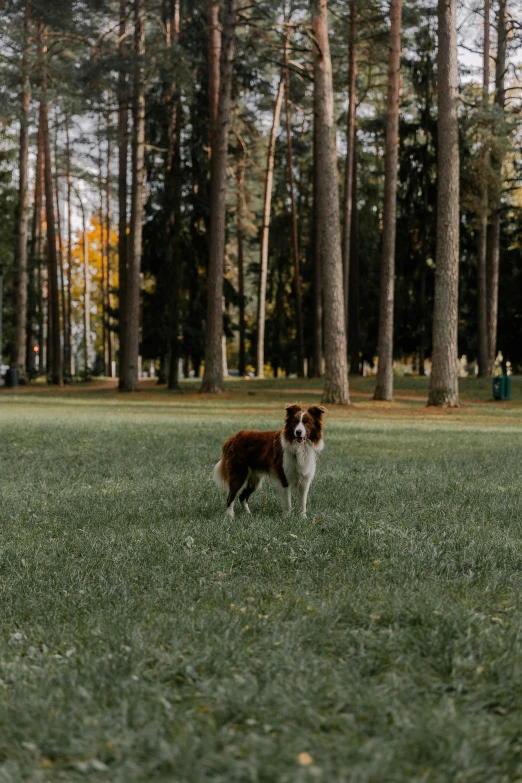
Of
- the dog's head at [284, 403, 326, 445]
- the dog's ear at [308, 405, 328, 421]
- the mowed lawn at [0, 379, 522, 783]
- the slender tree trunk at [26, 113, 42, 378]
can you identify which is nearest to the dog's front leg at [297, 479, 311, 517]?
the mowed lawn at [0, 379, 522, 783]

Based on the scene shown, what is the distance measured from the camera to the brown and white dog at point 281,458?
808cm

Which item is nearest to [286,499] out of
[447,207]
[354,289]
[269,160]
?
[447,207]

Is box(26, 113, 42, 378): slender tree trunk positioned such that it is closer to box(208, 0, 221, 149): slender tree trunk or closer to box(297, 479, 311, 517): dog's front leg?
box(208, 0, 221, 149): slender tree trunk

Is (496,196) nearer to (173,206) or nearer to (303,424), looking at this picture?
(173,206)

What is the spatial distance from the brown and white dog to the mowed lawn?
30cm

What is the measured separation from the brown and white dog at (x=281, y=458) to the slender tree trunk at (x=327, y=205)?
16.7m

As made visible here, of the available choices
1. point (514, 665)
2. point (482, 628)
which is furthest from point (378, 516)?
point (514, 665)

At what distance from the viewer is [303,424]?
800cm

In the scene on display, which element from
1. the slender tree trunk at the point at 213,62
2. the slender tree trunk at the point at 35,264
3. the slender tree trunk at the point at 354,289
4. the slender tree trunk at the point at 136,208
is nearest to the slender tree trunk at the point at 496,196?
the slender tree trunk at the point at 354,289

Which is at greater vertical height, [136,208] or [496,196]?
[496,196]

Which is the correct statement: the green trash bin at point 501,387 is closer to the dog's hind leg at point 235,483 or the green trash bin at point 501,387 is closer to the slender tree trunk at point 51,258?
the slender tree trunk at point 51,258

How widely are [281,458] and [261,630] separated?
135 inches

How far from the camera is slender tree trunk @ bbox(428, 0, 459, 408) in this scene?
2423 cm

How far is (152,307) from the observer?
1561 inches
